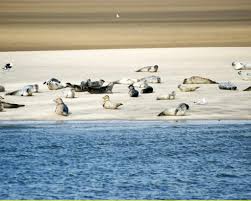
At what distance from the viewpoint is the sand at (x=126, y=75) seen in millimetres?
16047

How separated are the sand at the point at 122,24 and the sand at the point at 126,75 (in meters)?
3.34

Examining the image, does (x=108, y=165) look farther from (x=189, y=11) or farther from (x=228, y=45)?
(x=189, y=11)

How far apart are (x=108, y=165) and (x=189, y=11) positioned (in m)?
42.0

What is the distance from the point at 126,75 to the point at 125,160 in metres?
11.9

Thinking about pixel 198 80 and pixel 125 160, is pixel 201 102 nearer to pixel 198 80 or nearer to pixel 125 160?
pixel 198 80

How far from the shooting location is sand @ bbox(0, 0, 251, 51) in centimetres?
3472

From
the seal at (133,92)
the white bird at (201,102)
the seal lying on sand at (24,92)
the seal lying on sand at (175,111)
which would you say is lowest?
the seal lying on sand at (175,111)

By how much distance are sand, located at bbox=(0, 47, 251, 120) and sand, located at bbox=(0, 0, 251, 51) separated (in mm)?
3344

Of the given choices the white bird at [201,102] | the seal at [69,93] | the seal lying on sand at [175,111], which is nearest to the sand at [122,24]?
the seal at [69,93]

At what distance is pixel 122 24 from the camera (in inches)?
1697

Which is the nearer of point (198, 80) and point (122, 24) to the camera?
point (198, 80)

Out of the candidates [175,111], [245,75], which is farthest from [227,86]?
[175,111]

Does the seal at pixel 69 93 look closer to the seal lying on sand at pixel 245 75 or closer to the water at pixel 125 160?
the water at pixel 125 160

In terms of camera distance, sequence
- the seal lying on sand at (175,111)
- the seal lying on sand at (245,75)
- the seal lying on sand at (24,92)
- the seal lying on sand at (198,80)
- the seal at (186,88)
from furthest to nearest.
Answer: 1. the seal lying on sand at (245,75)
2. the seal lying on sand at (198,80)
3. the seal at (186,88)
4. the seal lying on sand at (24,92)
5. the seal lying on sand at (175,111)
